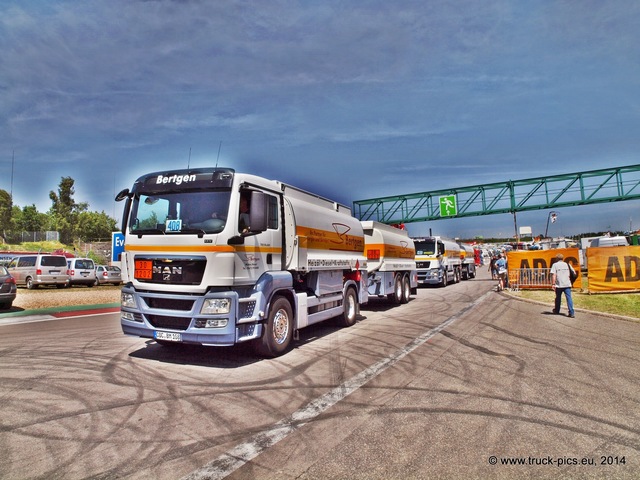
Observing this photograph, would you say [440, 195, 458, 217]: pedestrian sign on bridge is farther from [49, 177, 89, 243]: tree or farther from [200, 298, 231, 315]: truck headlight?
[49, 177, 89, 243]: tree

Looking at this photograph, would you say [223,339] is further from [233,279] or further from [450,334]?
[450,334]

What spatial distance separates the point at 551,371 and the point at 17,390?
733 cm

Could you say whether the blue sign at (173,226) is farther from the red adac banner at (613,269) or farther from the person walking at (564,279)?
the red adac banner at (613,269)

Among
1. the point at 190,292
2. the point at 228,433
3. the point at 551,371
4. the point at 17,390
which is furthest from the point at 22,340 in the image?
the point at 551,371

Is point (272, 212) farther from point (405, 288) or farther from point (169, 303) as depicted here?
point (405, 288)

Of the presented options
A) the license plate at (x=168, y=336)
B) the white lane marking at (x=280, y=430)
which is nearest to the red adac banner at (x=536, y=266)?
the white lane marking at (x=280, y=430)

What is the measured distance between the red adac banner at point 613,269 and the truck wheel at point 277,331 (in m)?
15.0

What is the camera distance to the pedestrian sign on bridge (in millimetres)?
47062

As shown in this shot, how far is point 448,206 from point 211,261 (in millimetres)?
44204

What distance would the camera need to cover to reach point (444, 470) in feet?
10.8

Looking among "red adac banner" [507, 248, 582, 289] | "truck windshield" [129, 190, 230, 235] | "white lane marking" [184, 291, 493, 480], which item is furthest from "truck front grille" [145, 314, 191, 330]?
"red adac banner" [507, 248, 582, 289]

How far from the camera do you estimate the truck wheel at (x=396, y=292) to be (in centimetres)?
1560

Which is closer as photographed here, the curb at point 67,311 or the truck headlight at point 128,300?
the truck headlight at point 128,300
